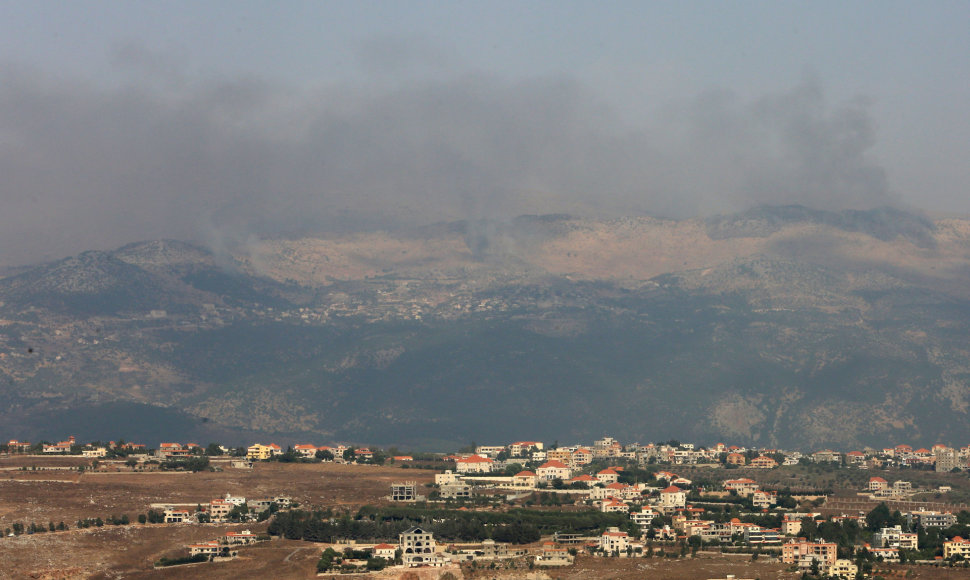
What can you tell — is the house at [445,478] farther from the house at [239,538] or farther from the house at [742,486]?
the house at [239,538]

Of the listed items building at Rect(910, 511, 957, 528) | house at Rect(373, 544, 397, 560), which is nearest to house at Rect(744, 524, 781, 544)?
building at Rect(910, 511, 957, 528)

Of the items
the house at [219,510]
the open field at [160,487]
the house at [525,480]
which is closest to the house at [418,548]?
the house at [219,510]

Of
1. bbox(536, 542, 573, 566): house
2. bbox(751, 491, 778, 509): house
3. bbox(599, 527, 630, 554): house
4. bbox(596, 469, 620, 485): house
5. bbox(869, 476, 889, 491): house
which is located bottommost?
bbox(536, 542, 573, 566): house

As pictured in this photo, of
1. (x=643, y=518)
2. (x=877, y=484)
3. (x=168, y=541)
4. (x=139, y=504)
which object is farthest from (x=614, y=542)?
(x=877, y=484)

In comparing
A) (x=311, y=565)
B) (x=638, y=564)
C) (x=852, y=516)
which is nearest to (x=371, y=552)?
(x=311, y=565)

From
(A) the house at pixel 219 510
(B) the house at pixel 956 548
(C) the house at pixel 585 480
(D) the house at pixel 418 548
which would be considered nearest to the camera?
(D) the house at pixel 418 548

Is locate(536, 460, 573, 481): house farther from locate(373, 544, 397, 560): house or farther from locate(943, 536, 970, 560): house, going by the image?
locate(943, 536, 970, 560): house
